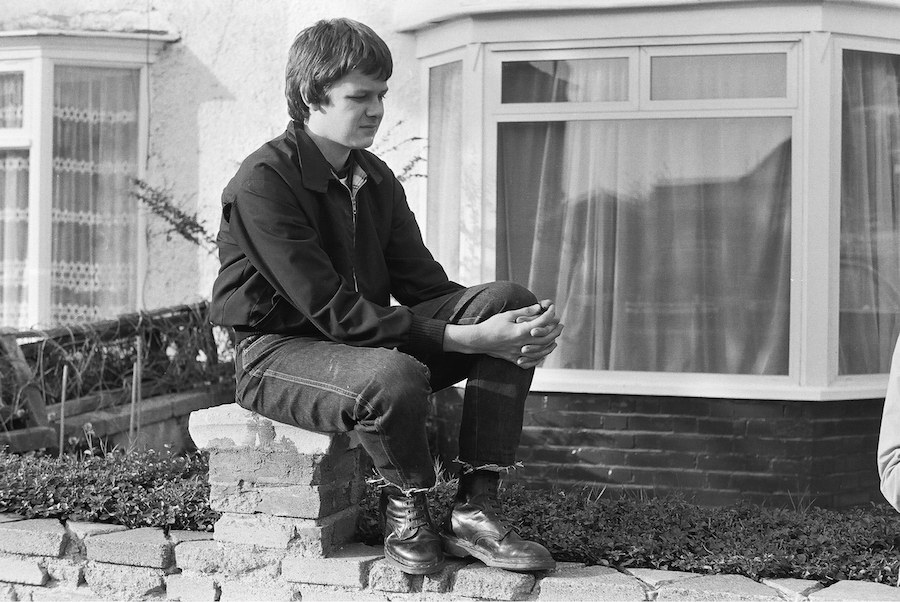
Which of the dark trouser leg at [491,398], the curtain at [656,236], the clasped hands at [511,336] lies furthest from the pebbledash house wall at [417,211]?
the clasped hands at [511,336]

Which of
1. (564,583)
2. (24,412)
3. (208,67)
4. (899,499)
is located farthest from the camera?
(208,67)

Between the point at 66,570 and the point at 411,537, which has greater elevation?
the point at 411,537

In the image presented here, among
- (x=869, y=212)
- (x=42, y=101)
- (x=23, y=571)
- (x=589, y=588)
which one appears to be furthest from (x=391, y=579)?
(x=42, y=101)

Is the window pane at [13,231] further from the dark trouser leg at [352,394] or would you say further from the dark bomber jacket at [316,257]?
the dark trouser leg at [352,394]

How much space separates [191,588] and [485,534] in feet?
3.46

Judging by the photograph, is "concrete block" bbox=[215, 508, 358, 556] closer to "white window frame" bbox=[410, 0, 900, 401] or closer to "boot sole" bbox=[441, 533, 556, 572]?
"boot sole" bbox=[441, 533, 556, 572]

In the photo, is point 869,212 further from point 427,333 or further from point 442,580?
point 442,580

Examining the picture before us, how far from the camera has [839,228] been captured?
5.50 m

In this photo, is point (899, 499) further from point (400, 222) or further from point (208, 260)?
point (208, 260)

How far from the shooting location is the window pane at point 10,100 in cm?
690

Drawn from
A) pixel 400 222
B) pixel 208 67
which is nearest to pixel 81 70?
pixel 208 67

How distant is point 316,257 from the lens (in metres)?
3.12

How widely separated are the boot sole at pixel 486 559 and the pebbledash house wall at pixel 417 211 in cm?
229

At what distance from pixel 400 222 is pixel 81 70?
4.13m
